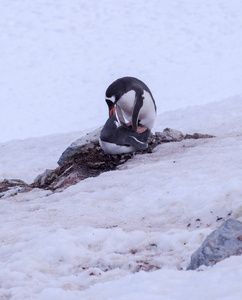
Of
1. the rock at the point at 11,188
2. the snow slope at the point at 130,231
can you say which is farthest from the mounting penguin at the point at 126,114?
the rock at the point at 11,188

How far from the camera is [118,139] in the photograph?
7.50 m

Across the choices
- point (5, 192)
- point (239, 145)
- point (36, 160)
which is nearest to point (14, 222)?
point (5, 192)

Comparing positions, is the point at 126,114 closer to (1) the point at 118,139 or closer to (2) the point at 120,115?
(2) the point at 120,115

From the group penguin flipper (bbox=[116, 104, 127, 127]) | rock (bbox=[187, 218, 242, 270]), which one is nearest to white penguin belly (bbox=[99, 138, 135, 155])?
penguin flipper (bbox=[116, 104, 127, 127])

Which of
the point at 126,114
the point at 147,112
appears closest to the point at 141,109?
the point at 147,112

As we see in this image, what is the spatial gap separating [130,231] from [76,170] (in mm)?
3170

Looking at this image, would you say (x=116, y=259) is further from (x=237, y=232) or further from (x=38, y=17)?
(x=38, y=17)

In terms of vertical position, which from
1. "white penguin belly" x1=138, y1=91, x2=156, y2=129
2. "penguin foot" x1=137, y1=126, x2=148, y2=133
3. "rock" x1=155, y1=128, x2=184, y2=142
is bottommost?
"rock" x1=155, y1=128, x2=184, y2=142

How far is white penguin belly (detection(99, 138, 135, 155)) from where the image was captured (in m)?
7.54

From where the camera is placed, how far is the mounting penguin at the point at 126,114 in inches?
291

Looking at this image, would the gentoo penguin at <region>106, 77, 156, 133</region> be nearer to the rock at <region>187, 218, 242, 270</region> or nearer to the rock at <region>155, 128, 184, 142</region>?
the rock at <region>155, 128, 184, 142</region>

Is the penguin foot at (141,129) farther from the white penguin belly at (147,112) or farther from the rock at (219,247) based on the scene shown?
the rock at (219,247)

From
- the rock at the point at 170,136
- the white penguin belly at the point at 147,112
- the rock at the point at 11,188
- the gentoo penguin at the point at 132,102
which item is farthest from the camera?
the rock at the point at 170,136

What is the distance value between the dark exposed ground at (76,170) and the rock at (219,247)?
360 cm
